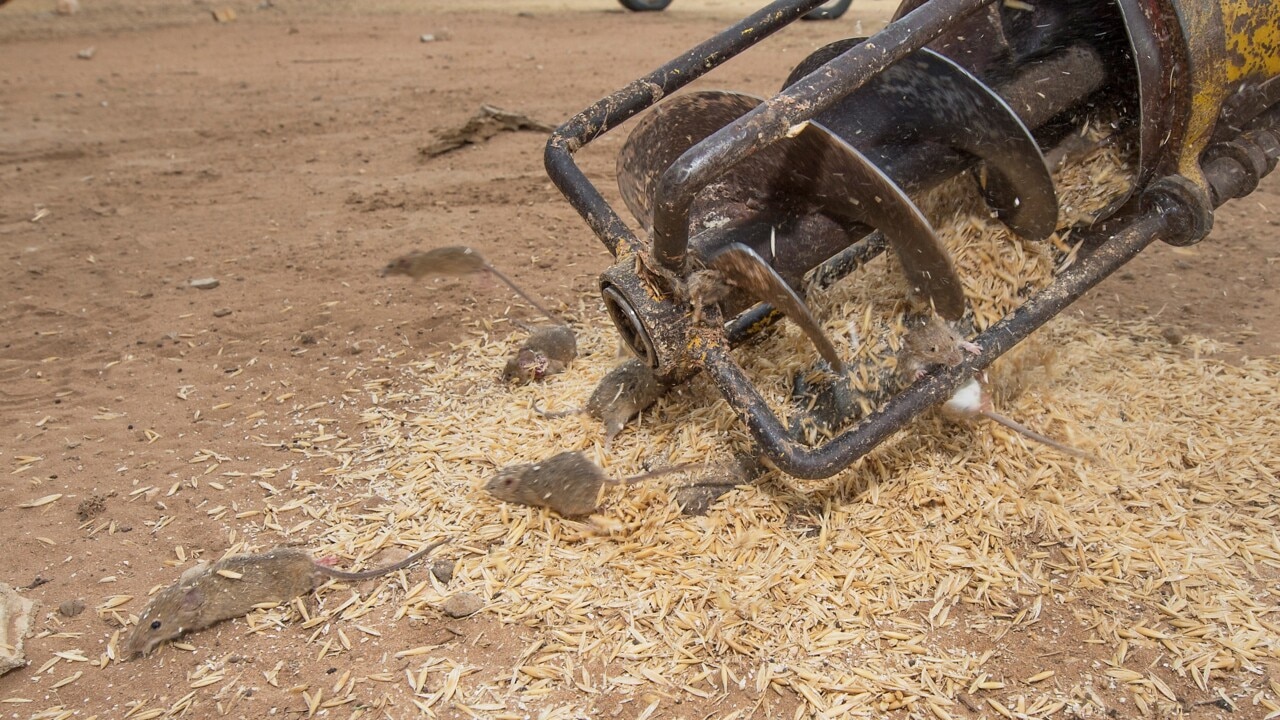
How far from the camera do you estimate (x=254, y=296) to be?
16.0ft

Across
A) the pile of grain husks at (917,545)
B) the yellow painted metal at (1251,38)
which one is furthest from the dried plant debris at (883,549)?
the yellow painted metal at (1251,38)

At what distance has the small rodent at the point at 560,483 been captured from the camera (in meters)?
2.98

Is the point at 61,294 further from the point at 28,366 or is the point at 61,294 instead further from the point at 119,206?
the point at 119,206

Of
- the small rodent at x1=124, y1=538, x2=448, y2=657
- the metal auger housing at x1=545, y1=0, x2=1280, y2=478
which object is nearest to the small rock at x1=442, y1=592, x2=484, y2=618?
the small rodent at x1=124, y1=538, x2=448, y2=657

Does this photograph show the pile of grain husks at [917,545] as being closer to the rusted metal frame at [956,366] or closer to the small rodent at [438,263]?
the rusted metal frame at [956,366]

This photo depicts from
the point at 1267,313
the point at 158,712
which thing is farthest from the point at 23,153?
the point at 1267,313

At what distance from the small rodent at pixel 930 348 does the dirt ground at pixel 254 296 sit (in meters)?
0.84

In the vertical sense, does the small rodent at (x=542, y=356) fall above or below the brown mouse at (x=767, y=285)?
below

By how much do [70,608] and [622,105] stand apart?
2281 mm

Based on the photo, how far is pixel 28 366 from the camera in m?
4.31

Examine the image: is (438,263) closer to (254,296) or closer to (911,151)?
(254,296)

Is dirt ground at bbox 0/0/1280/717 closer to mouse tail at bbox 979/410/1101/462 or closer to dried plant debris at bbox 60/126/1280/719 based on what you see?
dried plant debris at bbox 60/126/1280/719

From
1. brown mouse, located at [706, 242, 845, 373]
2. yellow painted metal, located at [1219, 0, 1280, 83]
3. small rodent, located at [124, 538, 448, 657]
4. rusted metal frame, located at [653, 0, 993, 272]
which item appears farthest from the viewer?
small rodent, located at [124, 538, 448, 657]

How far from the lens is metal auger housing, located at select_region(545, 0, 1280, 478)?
2398 mm
